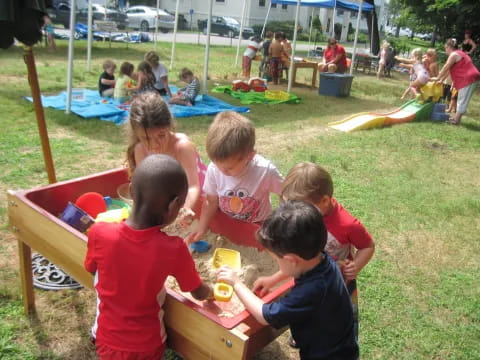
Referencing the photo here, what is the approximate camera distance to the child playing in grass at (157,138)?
2.38 meters

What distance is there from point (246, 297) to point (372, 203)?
3.09m

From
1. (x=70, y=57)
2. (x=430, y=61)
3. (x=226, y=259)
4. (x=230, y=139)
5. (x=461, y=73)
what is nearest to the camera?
(x=230, y=139)

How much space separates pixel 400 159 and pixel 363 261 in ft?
14.4

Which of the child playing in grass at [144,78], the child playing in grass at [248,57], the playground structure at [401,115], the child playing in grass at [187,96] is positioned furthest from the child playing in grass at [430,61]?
the child playing in grass at [144,78]

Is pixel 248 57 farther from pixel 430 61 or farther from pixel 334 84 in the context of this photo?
pixel 430 61

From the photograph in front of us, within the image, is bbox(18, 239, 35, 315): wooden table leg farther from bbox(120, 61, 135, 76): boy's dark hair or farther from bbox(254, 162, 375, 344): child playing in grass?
bbox(120, 61, 135, 76): boy's dark hair

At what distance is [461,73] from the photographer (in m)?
8.16

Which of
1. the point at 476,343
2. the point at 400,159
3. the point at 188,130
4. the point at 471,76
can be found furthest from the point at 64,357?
the point at 471,76

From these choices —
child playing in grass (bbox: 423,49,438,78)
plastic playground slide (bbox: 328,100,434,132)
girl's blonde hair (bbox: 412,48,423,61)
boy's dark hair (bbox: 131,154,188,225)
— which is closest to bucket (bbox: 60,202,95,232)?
boy's dark hair (bbox: 131,154,188,225)

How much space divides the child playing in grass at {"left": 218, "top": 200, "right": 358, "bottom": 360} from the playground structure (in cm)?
604

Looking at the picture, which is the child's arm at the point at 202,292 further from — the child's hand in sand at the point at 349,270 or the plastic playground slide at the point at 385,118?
the plastic playground slide at the point at 385,118

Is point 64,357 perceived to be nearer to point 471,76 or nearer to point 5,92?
point 5,92

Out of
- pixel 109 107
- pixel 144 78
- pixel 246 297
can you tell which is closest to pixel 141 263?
pixel 246 297

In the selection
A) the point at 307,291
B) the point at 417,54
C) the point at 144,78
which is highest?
the point at 417,54
